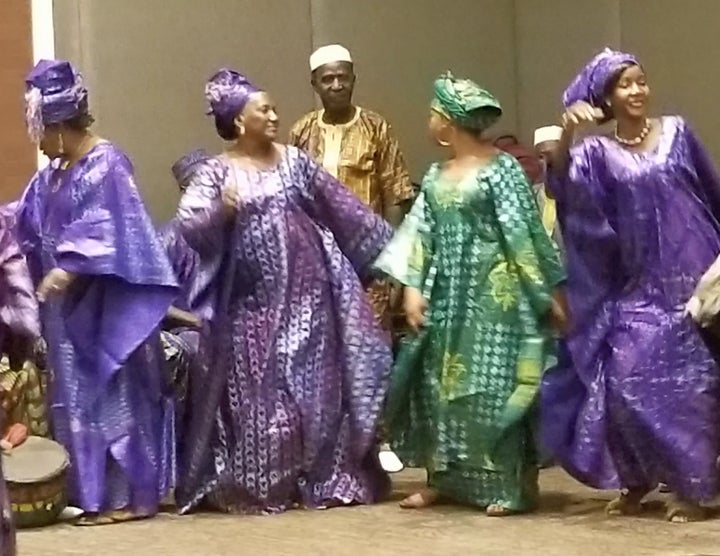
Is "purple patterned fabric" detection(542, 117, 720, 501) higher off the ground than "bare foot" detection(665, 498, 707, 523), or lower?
higher

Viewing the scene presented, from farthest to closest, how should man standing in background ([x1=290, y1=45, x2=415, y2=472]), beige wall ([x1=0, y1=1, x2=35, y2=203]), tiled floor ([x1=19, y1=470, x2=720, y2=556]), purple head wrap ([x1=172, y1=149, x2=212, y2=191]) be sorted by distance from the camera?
beige wall ([x1=0, y1=1, x2=35, y2=203]) < purple head wrap ([x1=172, y1=149, x2=212, y2=191]) < man standing in background ([x1=290, y1=45, x2=415, y2=472]) < tiled floor ([x1=19, y1=470, x2=720, y2=556])

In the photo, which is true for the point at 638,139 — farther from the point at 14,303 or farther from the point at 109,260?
the point at 14,303

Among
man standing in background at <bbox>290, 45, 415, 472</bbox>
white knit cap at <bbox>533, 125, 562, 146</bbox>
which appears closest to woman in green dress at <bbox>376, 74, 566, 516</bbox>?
man standing in background at <bbox>290, 45, 415, 472</bbox>

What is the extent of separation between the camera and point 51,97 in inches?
165

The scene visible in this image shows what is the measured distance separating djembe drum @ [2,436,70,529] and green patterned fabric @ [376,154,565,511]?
38.4 inches

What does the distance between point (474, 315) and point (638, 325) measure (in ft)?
1.45

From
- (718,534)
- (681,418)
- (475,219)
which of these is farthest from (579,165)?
(718,534)

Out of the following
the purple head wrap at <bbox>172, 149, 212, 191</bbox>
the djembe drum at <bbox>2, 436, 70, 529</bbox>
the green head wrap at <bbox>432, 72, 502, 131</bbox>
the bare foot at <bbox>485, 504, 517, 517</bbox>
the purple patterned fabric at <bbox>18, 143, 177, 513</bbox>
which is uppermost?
the green head wrap at <bbox>432, 72, 502, 131</bbox>

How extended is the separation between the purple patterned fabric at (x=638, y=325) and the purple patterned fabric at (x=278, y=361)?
61 centimetres

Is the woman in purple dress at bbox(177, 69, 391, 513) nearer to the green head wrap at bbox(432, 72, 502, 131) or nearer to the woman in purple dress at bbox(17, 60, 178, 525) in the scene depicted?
the woman in purple dress at bbox(17, 60, 178, 525)

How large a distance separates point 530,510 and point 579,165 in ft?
3.07

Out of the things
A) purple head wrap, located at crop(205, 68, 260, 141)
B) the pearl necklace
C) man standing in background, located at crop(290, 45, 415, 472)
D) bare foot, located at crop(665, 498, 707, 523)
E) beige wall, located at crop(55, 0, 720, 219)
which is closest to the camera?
bare foot, located at crop(665, 498, 707, 523)

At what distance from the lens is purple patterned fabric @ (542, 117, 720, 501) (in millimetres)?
3783

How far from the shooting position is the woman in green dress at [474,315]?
396 centimetres
